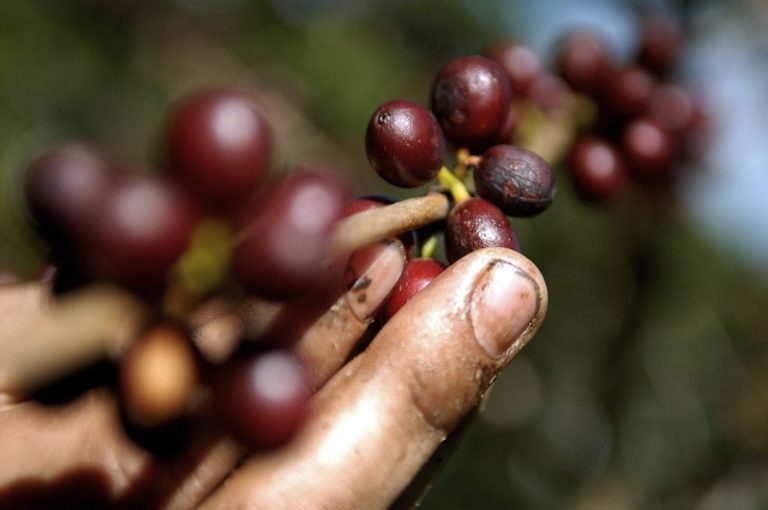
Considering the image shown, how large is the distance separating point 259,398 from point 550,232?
452 centimetres

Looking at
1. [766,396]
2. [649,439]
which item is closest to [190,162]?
[649,439]

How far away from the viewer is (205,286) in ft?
2.31

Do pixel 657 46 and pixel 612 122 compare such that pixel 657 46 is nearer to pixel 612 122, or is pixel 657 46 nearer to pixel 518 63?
pixel 612 122

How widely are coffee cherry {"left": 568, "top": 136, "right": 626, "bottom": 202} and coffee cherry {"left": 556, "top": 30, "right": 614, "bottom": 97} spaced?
0.16m

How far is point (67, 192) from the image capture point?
661 mm

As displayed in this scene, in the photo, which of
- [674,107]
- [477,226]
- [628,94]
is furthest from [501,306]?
[674,107]

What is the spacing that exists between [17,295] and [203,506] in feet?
2.65

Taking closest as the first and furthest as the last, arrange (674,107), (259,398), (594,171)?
1. (259,398)
2. (594,171)
3. (674,107)

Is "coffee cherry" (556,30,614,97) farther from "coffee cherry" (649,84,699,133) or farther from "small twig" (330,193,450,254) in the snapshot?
"small twig" (330,193,450,254)

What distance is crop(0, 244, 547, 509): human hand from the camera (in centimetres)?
123

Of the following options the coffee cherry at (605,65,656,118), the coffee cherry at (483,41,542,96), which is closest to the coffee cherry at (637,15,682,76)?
the coffee cherry at (605,65,656,118)

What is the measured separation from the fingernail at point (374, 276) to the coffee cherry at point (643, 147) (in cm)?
102

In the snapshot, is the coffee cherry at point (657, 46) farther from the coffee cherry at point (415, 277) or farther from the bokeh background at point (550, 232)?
the coffee cherry at point (415, 277)

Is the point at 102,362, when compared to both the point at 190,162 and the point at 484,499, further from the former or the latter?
the point at 484,499
